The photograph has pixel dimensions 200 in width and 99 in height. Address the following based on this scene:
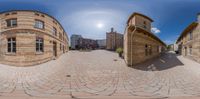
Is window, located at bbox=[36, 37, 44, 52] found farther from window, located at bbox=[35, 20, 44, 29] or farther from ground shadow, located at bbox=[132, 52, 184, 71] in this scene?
ground shadow, located at bbox=[132, 52, 184, 71]

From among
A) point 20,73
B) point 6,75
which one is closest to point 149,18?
point 20,73

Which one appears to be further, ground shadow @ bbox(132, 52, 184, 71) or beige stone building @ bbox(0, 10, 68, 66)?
ground shadow @ bbox(132, 52, 184, 71)

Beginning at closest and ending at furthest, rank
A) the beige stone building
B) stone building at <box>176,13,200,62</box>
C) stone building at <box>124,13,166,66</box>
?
the beige stone building → stone building at <box>124,13,166,66</box> → stone building at <box>176,13,200,62</box>

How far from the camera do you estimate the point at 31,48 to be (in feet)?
30.5

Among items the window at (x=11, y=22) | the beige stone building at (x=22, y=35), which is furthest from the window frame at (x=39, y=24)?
the window at (x=11, y=22)

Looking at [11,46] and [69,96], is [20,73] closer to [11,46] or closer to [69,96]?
[11,46]

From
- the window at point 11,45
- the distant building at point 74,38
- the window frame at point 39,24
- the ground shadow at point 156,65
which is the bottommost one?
the ground shadow at point 156,65

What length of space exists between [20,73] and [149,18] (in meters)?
10.4

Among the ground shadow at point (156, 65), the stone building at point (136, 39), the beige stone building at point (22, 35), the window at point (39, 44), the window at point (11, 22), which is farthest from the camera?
the ground shadow at point (156, 65)

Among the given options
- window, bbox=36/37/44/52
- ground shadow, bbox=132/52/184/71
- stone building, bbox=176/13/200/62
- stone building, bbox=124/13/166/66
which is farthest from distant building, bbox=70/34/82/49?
stone building, bbox=176/13/200/62

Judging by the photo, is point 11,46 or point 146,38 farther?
point 146,38

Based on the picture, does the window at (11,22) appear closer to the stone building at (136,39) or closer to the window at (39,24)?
the window at (39,24)

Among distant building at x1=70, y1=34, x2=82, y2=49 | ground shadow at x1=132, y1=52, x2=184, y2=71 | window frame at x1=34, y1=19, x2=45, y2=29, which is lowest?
ground shadow at x1=132, y1=52, x2=184, y2=71

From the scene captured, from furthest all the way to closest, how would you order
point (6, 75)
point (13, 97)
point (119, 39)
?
point (119, 39), point (6, 75), point (13, 97)
